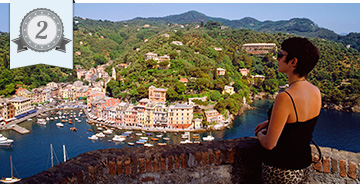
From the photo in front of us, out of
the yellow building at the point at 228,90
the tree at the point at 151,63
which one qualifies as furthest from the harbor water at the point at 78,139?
the tree at the point at 151,63

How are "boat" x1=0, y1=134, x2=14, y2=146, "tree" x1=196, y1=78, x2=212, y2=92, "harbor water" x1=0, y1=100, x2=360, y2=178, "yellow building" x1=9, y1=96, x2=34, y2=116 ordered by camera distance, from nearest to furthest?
1. "harbor water" x1=0, y1=100, x2=360, y2=178
2. "boat" x1=0, y1=134, x2=14, y2=146
3. "yellow building" x1=9, y1=96, x2=34, y2=116
4. "tree" x1=196, y1=78, x2=212, y2=92

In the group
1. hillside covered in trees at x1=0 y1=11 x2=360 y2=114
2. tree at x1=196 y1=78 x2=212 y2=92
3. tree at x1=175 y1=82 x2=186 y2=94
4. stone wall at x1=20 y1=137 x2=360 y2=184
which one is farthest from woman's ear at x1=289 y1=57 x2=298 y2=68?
tree at x1=196 y1=78 x2=212 y2=92

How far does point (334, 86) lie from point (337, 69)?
4566 millimetres

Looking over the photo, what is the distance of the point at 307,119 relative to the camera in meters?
1.09

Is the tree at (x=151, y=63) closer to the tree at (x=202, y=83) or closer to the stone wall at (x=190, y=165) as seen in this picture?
the tree at (x=202, y=83)

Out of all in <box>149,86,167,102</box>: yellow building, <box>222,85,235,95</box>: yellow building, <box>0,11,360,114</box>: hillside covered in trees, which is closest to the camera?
<box>149,86,167,102</box>: yellow building

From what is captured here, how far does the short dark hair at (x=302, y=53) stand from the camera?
3.52 feet

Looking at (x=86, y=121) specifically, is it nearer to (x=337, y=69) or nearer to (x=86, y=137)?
(x=86, y=137)

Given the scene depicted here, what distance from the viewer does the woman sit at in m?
1.05

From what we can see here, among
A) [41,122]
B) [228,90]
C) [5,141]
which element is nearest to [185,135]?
[228,90]

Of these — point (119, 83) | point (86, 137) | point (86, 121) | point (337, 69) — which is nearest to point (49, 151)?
point (86, 137)

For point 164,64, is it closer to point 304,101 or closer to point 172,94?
point 172,94

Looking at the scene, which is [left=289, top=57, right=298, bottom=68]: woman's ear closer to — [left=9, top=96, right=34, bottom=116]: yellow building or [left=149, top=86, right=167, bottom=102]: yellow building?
[left=149, top=86, right=167, bottom=102]: yellow building

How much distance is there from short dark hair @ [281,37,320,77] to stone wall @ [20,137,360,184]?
60 cm
